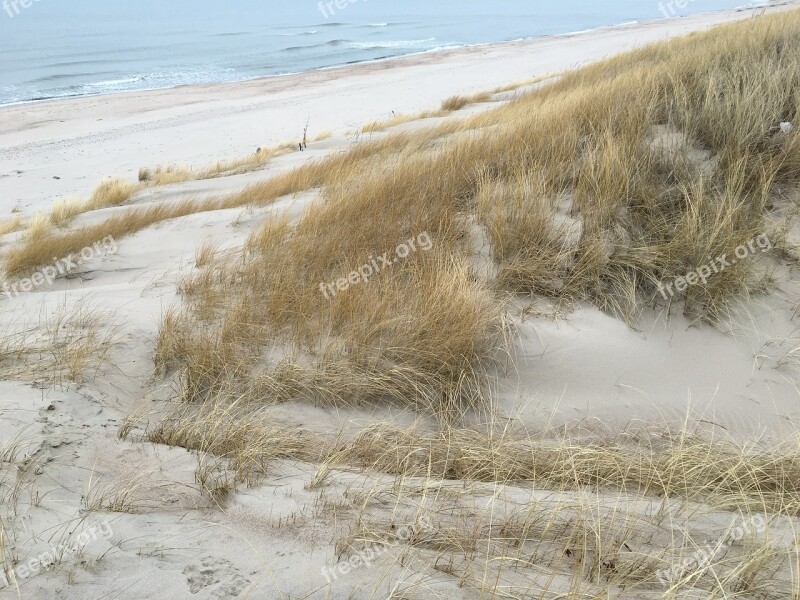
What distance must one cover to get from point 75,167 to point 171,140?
298 centimetres

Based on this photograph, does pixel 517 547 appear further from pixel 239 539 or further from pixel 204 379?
pixel 204 379

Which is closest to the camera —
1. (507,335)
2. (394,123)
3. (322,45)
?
(507,335)

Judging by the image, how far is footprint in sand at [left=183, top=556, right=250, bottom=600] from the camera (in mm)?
1585

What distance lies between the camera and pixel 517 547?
1765 mm

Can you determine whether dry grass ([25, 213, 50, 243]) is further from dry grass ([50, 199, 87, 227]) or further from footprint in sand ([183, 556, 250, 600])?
footprint in sand ([183, 556, 250, 600])

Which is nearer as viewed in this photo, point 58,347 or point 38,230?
point 58,347

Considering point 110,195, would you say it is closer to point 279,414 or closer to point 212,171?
point 212,171

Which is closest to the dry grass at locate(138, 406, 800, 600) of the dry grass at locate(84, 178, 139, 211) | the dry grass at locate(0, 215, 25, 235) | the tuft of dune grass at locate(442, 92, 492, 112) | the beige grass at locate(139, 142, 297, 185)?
the dry grass at locate(0, 215, 25, 235)

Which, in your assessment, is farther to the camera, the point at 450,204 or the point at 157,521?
the point at 450,204

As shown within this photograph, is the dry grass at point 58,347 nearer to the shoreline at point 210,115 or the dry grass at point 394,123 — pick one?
the shoreline at point 210,115

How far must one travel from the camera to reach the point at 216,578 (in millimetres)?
1629

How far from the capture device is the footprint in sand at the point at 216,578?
158cm

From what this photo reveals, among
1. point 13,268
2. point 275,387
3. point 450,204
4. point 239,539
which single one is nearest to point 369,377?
point 275,387

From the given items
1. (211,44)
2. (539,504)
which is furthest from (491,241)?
(211,44)
